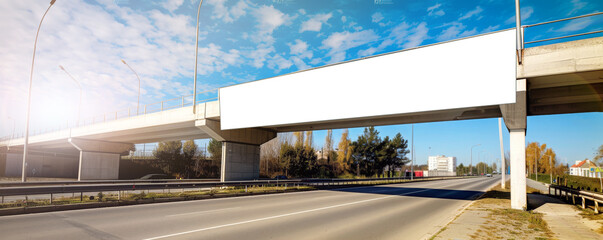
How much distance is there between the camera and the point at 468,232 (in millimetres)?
8703

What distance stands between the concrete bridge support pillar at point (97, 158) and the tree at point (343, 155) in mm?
39601

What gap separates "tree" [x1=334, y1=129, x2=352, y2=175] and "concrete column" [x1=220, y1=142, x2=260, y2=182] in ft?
127

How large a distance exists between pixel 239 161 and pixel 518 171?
2004 cm

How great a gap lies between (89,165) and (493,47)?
154 feet

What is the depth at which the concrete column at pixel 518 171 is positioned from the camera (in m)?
14.0

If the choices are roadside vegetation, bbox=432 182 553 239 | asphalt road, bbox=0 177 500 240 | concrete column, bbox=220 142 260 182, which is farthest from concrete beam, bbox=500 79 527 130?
concrete column, bbox=220 142 260 182

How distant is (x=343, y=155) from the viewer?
6588 centimetres

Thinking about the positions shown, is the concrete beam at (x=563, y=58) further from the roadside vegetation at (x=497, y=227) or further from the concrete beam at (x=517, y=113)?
the roadside vegetation at (x=497, y=227)

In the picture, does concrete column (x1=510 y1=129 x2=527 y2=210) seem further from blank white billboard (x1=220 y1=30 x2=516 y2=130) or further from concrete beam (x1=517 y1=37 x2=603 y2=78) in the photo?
concrete beam (x1=517 y1=37 x2=603 y2=78)

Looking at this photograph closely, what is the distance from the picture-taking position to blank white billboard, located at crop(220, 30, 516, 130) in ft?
43.4

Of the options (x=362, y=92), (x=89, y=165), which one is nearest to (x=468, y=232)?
(x=362, y=92)

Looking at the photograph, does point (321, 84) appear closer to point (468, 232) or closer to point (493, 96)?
point (493, 96)

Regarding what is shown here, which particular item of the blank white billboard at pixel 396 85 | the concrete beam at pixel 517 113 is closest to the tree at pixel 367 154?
the blank white billboard at pixel 396 85

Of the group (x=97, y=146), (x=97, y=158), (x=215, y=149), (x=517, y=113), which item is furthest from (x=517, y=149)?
(x=215, y=149)
